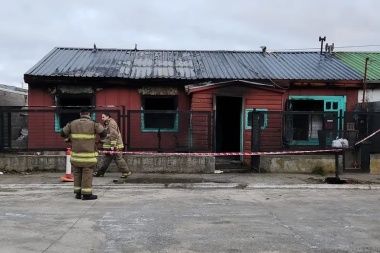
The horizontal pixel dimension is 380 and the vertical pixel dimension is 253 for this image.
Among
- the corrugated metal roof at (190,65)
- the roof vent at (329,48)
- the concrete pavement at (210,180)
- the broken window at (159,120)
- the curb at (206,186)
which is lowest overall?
the curb at (206,186)

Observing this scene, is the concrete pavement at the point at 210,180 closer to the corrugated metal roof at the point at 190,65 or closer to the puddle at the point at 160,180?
the puddle at the point at 160,180

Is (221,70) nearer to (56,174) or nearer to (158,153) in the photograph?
(158,153)

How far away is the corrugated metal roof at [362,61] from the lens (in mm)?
15372

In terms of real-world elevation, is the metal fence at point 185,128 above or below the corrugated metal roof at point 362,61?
below

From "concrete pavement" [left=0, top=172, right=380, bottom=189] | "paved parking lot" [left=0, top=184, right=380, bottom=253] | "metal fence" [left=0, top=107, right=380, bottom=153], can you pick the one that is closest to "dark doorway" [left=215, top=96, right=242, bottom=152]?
"metal fence" [left=0, top=107, right=380, bottom=153]

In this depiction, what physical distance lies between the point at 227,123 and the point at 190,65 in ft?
8.58

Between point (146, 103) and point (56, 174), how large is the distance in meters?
4.22

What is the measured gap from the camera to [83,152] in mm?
8273

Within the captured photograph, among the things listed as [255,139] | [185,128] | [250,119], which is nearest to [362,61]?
[250,119]

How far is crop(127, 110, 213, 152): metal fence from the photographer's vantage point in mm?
12258

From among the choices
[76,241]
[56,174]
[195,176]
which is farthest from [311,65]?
[76,241]

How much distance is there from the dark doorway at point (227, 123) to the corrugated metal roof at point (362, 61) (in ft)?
16.2

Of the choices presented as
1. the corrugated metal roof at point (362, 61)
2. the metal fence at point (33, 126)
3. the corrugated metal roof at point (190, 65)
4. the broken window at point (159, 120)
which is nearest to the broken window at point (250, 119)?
the corrugated metal roof at point (190, 65)

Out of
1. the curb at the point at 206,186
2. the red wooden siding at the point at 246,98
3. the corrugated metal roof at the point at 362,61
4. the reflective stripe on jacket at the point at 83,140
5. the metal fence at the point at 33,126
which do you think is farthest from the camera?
the corrugated metal roof at the point at 362,61
